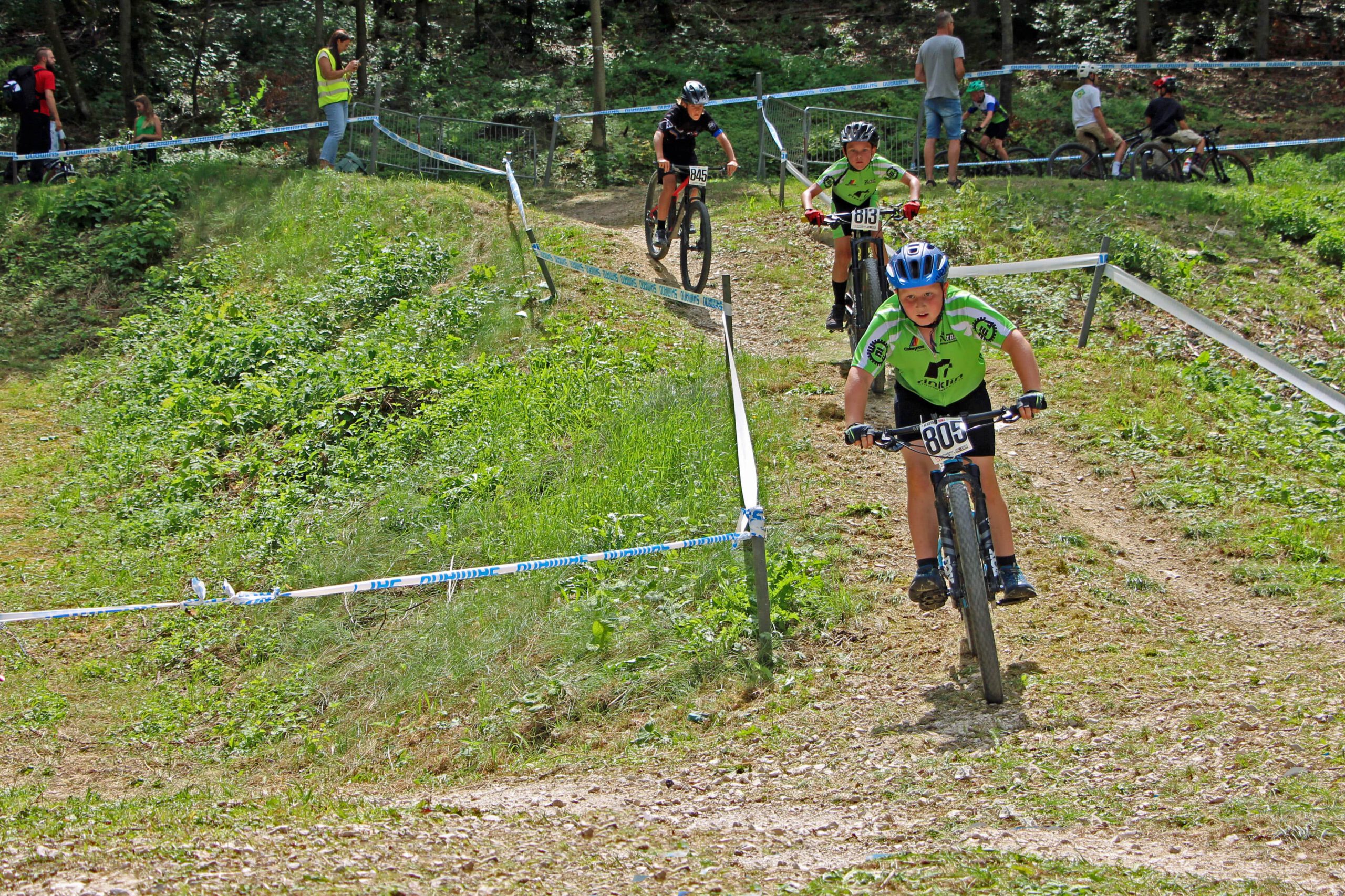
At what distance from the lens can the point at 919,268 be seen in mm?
5355

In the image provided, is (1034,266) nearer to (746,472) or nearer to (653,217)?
(653,217)

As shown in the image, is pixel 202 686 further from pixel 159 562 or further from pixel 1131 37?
pixel 1131 37

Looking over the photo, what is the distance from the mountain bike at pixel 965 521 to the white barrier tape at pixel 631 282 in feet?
11.8

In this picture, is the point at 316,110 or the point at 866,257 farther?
the point at 316,110

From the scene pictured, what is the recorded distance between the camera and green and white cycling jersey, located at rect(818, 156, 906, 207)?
916 cm

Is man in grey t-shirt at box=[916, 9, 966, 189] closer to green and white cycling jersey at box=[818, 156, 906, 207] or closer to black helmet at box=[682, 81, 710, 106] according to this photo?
black helmet at box=[682, 81, 710, 106]

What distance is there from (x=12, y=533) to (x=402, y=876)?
22.6 ft

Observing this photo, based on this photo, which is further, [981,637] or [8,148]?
[8,148]

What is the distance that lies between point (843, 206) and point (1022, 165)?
12.4 metres

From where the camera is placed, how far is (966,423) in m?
5.31

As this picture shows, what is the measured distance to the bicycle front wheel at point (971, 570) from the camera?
5.19m

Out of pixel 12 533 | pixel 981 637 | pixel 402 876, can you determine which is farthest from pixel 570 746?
pixel 12 533

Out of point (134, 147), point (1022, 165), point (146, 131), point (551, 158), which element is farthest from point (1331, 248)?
point (146, 131)

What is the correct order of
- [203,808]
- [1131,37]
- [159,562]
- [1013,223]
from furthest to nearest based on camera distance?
[1131,37] → [1013,223] → [159,562] → [203,808]
